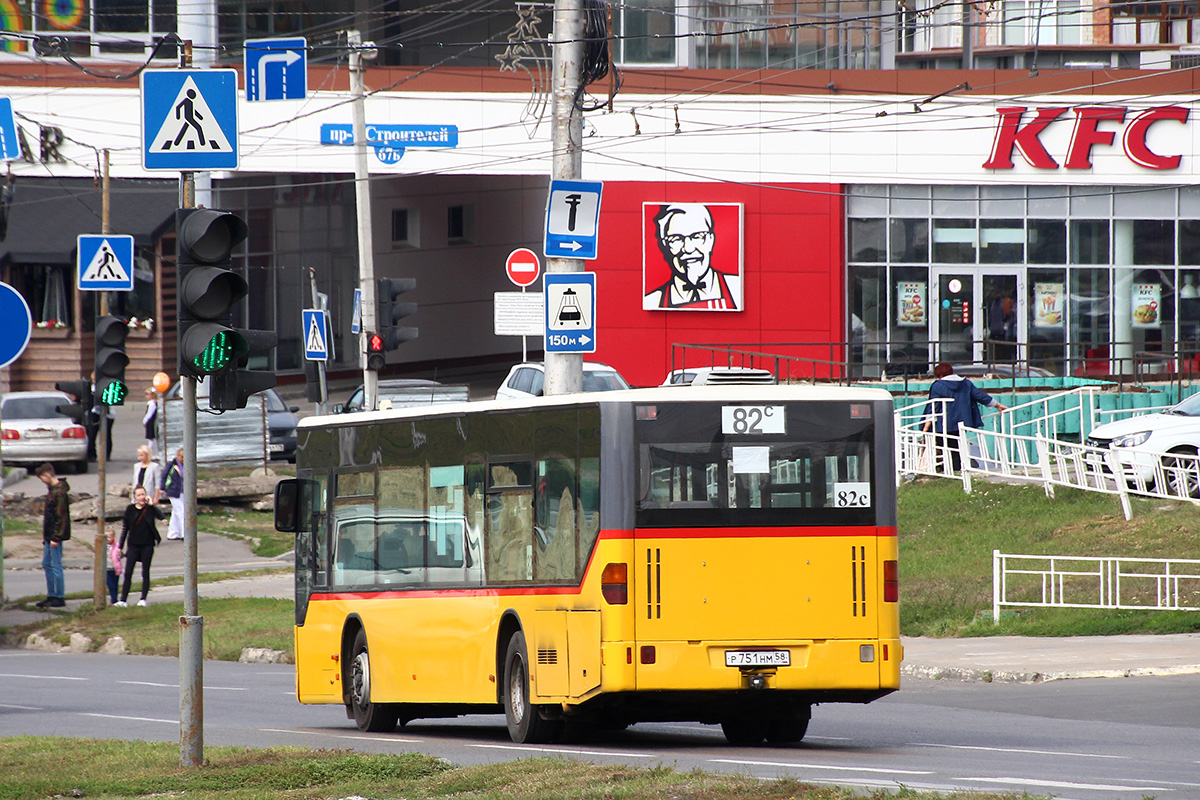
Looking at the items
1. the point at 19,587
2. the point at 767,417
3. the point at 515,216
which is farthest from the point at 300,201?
the point at 767,417

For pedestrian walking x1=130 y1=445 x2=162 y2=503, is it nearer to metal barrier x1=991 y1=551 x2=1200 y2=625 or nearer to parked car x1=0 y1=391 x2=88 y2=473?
parked car x1=0 y1=391 x2=88 y2=473

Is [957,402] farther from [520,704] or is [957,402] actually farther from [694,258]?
[694,258]

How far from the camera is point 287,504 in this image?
1530cm

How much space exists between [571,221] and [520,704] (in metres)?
5.61

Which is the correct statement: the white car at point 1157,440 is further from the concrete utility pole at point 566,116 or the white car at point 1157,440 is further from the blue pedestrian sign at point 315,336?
the blue pedestrian sign at point 315,336

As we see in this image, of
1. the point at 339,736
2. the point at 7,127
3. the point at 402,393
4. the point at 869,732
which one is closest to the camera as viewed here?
the point at 869,732

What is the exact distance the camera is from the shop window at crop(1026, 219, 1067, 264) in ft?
140

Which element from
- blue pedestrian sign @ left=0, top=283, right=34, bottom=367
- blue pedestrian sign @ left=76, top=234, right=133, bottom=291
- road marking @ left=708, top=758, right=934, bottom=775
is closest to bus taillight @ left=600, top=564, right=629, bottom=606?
road marking @ left=708, top=758, right=934, bottom=775

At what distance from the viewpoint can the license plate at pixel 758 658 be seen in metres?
11.2

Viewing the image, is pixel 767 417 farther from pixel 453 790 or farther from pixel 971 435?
pixel 971 435

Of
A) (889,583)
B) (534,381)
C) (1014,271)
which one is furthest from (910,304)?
(889,583)

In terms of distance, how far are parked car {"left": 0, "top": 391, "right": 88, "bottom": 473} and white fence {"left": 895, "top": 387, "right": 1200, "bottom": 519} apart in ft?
53.9

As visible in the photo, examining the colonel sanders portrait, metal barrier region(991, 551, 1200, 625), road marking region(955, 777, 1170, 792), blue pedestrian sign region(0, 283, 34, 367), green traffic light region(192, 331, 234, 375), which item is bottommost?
metal barrier region(991, 551, 1200, 625)

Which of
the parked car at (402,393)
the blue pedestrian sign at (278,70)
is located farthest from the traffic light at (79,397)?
the parked car at (402,393)
